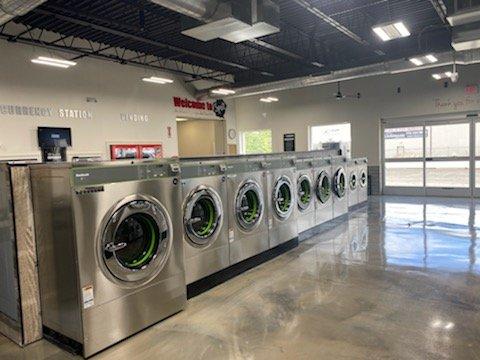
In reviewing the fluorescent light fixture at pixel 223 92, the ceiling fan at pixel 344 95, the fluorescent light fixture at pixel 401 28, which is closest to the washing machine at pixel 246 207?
the fluorescent light fixture at pixel 401 28

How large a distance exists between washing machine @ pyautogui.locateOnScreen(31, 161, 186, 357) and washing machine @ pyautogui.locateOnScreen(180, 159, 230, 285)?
31cm

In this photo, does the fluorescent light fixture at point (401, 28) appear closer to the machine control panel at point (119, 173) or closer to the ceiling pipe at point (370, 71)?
the ceiling pipe at point (370, 71)

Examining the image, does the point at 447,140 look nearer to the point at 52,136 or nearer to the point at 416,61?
the point at 416,61

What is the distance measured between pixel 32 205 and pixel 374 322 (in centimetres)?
287

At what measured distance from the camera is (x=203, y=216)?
3754 mm

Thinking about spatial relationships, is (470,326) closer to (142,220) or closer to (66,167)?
(142,220)

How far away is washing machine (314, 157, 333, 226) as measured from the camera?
610cm

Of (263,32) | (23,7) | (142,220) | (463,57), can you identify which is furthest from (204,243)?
(463,57)

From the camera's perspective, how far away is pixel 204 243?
3623 millimetres

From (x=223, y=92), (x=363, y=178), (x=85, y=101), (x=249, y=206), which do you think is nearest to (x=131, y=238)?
(x=249, y=206)

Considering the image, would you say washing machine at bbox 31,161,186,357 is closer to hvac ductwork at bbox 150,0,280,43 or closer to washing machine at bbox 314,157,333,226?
hvac ductwork at bbox 150,0,280,43

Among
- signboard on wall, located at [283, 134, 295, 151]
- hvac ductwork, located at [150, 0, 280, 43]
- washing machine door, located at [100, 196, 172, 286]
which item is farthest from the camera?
signboard on wall, located at [283, 134, 295, 151]

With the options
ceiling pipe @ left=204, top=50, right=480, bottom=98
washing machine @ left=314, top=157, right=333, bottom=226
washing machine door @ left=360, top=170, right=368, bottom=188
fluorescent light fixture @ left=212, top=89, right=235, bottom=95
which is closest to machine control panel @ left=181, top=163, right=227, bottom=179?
washing machine @ left=314, top=157, right=333, bottom=226

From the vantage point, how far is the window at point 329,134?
36.7 ft
